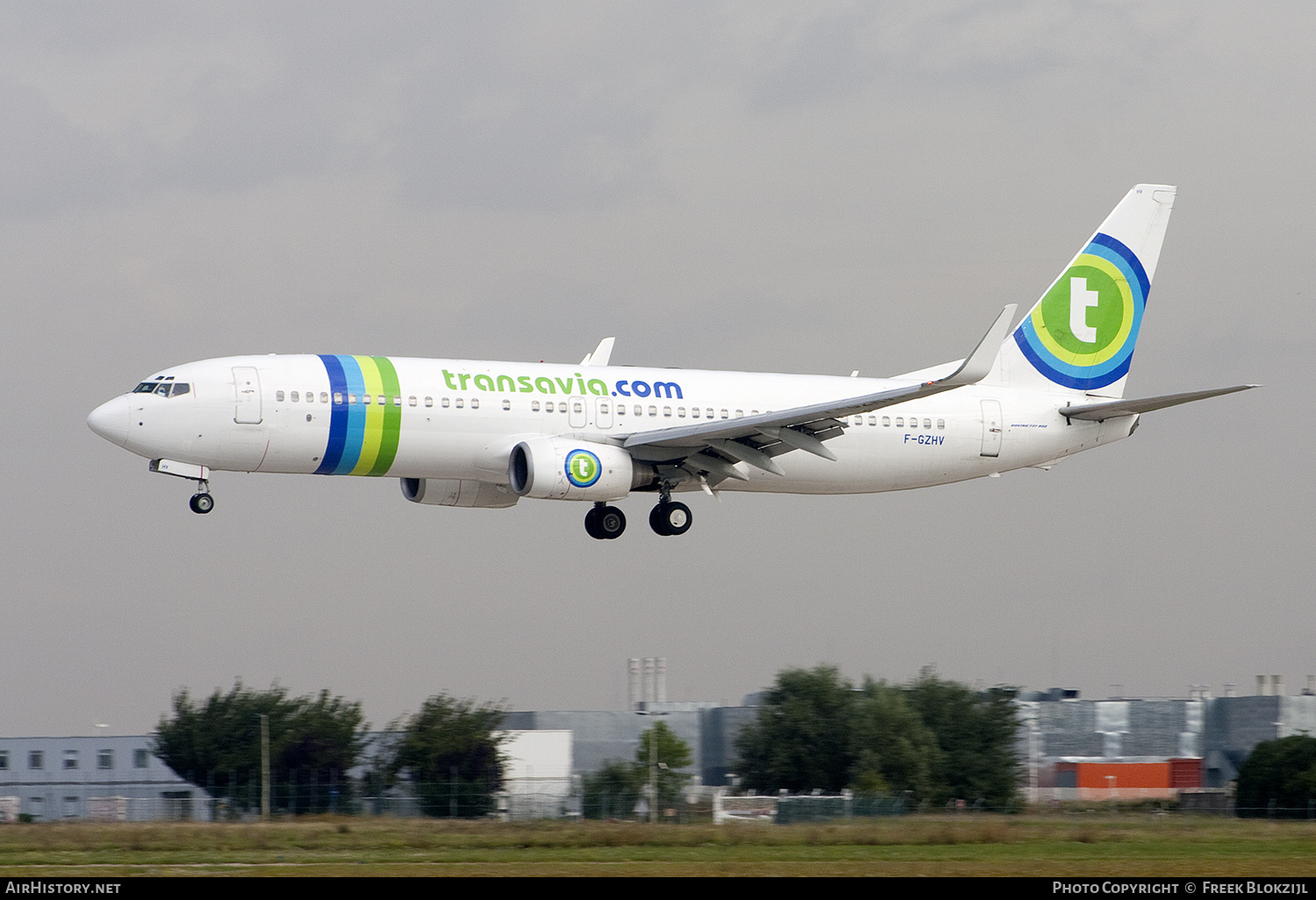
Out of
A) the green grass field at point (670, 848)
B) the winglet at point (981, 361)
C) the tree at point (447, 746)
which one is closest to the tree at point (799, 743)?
the tree at point (447, 746)

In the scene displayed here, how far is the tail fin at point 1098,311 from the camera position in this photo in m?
49.2

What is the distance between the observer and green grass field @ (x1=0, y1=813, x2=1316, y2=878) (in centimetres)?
2691

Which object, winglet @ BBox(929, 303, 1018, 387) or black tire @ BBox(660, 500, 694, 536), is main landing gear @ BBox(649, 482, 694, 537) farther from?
winglet @ BBox(929, 303, 1018, 387)

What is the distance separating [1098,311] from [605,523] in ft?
57.2

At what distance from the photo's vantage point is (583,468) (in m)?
40.5

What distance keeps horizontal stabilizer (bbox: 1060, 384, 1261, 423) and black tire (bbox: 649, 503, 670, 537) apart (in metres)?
12.3

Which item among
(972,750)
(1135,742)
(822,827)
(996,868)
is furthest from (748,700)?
(996,868)

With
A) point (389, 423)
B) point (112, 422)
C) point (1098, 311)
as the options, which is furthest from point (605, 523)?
point (1098, 311)

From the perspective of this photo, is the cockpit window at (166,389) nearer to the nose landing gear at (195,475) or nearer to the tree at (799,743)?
the nose landing gear at (195,475)

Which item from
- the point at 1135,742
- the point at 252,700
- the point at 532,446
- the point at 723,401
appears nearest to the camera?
the point at 532,446

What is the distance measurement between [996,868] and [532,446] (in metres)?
17.1

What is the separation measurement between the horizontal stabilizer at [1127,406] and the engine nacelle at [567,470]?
46.6ft

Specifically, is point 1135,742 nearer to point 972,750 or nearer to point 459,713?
point 972,750

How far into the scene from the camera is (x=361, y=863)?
28.0 metres
